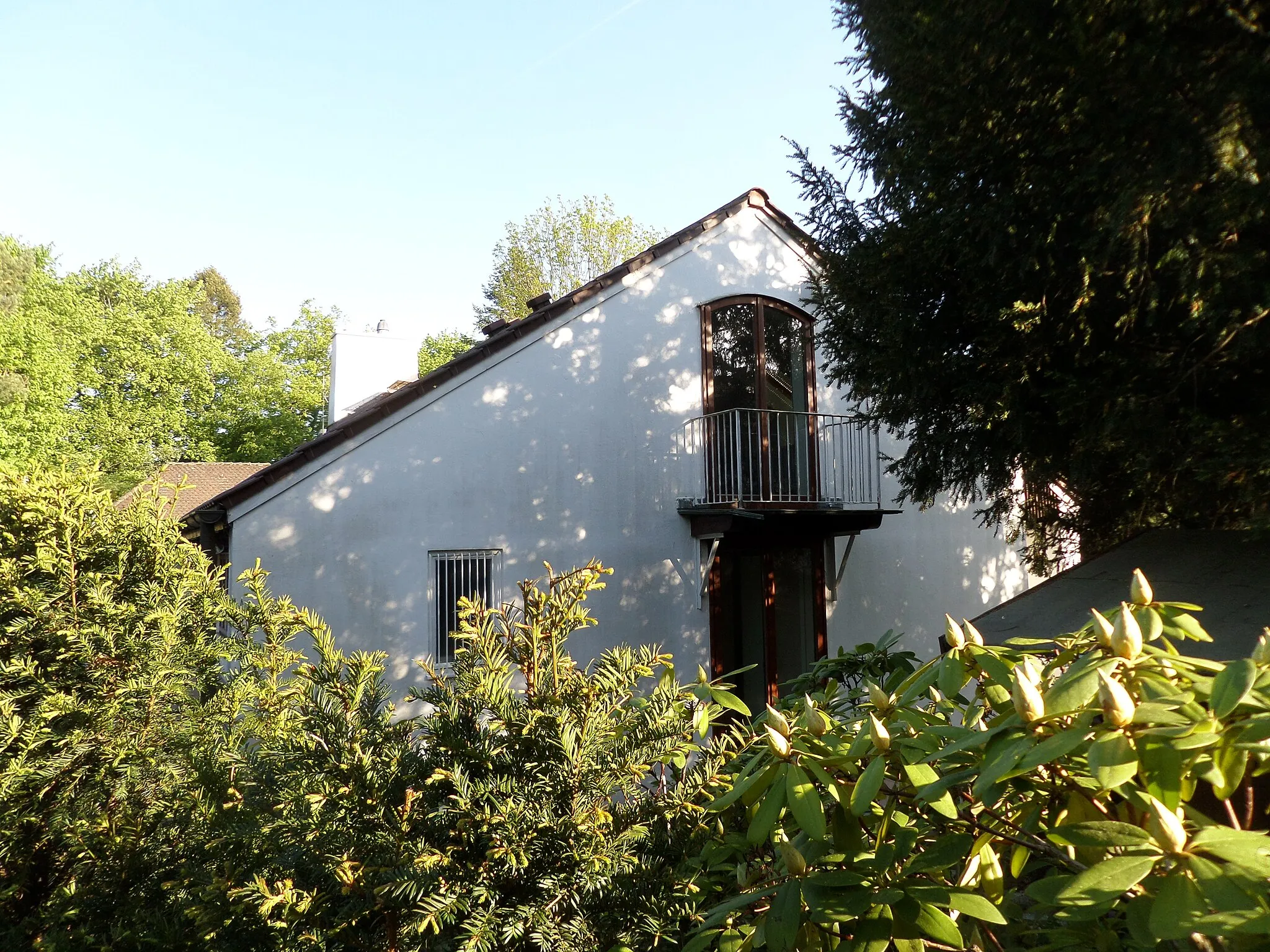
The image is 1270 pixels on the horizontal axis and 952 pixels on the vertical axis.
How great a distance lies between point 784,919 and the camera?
1.51m

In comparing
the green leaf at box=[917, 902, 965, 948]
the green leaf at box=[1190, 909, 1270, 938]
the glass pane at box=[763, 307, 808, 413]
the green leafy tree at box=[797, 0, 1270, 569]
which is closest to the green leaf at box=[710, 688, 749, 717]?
the green leaf at box=[917, 902, 965, 948]

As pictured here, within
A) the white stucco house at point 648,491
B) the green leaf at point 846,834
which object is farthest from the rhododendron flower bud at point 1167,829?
the white stucco house at point 648,491

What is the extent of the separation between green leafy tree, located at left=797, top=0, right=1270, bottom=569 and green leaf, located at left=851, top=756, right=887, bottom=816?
4.45m

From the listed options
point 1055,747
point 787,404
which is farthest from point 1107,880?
point 787,404

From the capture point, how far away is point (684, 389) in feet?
34.6

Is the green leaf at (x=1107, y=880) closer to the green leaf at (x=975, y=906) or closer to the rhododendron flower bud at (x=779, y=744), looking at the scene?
the green leaf at (x=975, y=906)

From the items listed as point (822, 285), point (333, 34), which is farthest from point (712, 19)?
point (333, 34)

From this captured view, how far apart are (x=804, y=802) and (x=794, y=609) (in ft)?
33.2

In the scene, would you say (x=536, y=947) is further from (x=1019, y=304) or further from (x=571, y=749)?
(x=1019, y=304)

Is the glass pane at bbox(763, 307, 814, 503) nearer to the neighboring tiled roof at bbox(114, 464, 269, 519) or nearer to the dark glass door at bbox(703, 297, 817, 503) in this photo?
the dark glass door at bbox(703, 297, 817, 503)

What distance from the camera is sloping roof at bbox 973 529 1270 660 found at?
370cm

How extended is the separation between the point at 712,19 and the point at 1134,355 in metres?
4.60

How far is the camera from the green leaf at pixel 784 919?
1.50 metres

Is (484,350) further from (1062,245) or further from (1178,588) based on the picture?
(1178,588)
